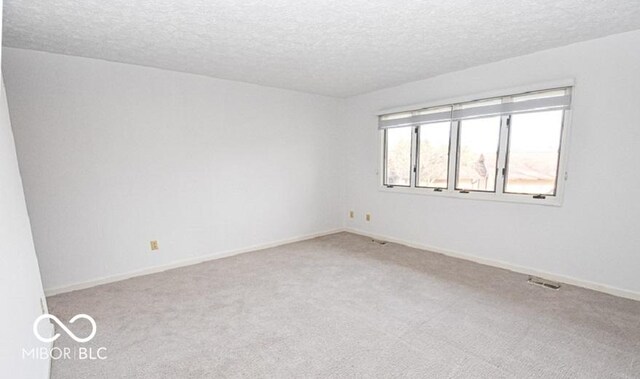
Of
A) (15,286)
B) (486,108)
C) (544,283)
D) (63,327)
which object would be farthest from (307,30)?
(544,283)

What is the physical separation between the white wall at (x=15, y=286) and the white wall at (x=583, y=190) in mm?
3865

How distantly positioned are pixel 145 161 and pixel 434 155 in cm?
354

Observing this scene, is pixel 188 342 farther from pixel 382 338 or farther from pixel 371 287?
pixel 371 287

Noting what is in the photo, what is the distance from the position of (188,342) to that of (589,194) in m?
3.64

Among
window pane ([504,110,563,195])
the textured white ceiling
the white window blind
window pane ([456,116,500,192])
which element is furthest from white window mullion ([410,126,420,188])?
window pane ([504,110,563,195])

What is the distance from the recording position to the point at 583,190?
2.72m

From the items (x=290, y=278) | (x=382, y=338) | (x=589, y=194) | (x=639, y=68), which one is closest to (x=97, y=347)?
(x=290, y=278)

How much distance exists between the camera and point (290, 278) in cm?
312

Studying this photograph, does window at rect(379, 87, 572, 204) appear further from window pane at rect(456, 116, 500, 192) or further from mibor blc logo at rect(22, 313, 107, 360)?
mibor blc logo at rect(22, 313, 107, 360)

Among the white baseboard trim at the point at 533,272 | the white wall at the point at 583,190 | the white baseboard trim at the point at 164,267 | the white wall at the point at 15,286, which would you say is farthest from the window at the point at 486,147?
the white wall at the point at 15,286

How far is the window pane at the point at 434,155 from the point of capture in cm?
377

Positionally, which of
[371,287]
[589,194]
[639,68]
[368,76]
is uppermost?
[368,76]

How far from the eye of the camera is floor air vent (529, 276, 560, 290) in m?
2.79

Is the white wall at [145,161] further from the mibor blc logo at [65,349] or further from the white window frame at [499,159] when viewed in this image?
the white window frame at [499,159]
